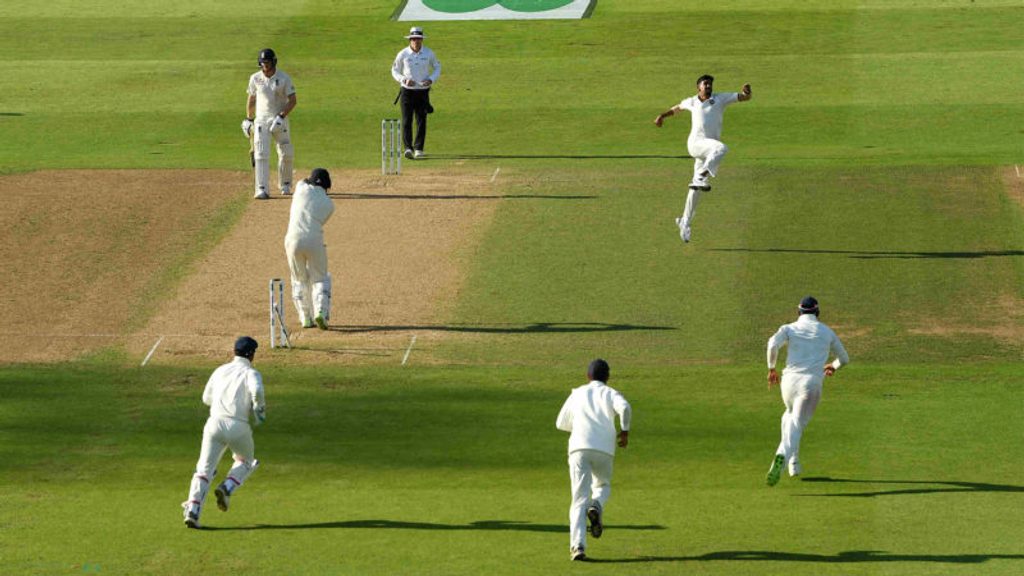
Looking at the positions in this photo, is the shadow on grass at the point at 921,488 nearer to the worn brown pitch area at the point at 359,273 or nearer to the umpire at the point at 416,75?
the worn brown pitch area at the point at 359,273

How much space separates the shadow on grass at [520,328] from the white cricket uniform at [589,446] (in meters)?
7.62

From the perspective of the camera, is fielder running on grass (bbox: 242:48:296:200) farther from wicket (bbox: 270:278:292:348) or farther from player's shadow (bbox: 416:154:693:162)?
wicket (bbox: 270:278:292:348)

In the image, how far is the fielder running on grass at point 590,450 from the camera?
52.0ft

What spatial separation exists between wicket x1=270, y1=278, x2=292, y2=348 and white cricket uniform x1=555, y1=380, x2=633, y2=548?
697 cm

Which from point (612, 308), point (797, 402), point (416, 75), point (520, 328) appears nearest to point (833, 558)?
point (797, 402)

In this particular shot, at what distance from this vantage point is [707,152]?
86.2ft

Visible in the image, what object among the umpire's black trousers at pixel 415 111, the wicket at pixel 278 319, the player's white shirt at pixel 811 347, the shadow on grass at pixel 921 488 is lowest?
the shadow on grass at pixel 921 488

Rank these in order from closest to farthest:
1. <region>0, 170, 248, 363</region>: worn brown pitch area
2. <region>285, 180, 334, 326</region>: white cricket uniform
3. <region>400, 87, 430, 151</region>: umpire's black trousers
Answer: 1. <region>285, 180, 334, 326</region>: white cricket uniform
2. <region>0, 170, 248, 363</region>: worn brown pitch area
3. <region>400, 87, 430, 151</region>: umpire's black trousers

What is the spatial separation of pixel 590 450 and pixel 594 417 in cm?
29

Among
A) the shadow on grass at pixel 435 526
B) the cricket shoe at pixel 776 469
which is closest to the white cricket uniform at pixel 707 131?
the cricket shoe at pixel 776 469

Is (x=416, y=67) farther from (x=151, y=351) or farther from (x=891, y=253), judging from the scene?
(x=151, y=351)

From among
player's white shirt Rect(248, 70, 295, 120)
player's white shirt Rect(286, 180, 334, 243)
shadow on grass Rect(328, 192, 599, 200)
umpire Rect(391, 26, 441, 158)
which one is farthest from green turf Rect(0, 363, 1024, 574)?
umpire Rect(391, 26, 441, 158)

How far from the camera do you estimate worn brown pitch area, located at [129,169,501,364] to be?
76.7ft

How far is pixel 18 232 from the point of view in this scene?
93.1 ft
